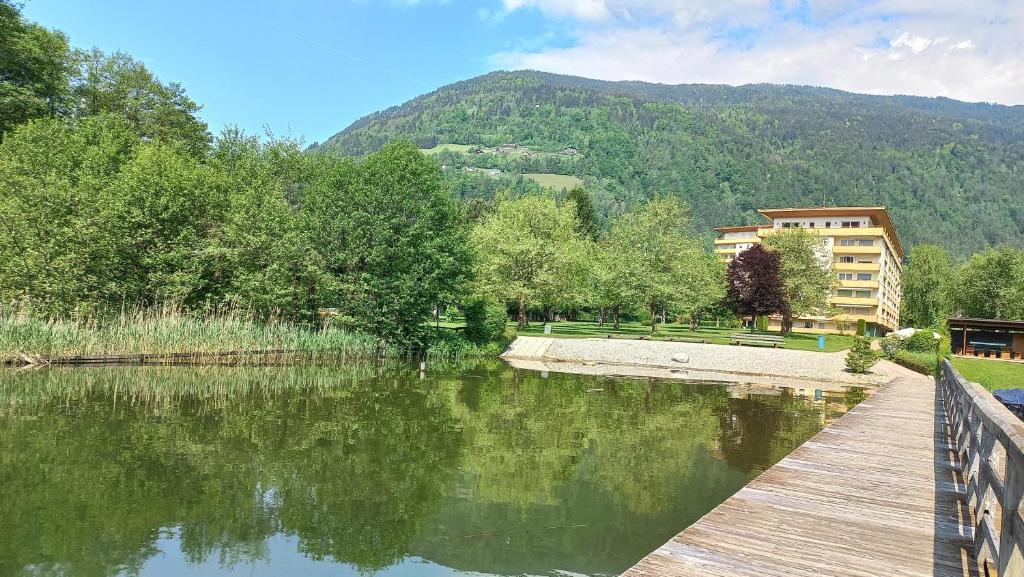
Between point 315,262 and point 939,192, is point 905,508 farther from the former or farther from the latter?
point 939,192

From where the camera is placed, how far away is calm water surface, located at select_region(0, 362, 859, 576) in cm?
762

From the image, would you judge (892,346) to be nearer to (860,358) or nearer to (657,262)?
(860,358)

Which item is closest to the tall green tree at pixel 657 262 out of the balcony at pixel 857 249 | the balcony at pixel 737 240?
the balcony at pixel 857 249

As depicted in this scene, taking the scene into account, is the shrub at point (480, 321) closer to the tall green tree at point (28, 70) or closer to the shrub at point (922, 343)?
the shrub at point (922, 343)

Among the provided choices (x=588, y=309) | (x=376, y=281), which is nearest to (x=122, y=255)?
(x=376, y=281)

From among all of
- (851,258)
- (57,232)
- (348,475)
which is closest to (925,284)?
(851,258)

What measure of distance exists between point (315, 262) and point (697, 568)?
94.7 feet

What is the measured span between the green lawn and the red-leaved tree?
13.9m

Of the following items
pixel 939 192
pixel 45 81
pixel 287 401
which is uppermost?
pixel 939 192

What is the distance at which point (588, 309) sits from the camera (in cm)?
6719

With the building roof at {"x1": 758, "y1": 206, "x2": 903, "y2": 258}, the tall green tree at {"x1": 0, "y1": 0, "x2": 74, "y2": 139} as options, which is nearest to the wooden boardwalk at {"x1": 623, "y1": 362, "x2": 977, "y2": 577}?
the tall green tree at {"x1": 0, "y1": 0, "x2": 74, "y2": 139}

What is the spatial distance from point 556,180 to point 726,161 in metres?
50.4

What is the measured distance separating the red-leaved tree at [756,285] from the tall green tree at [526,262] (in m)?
12.1

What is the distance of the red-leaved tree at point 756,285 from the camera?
45562mm
